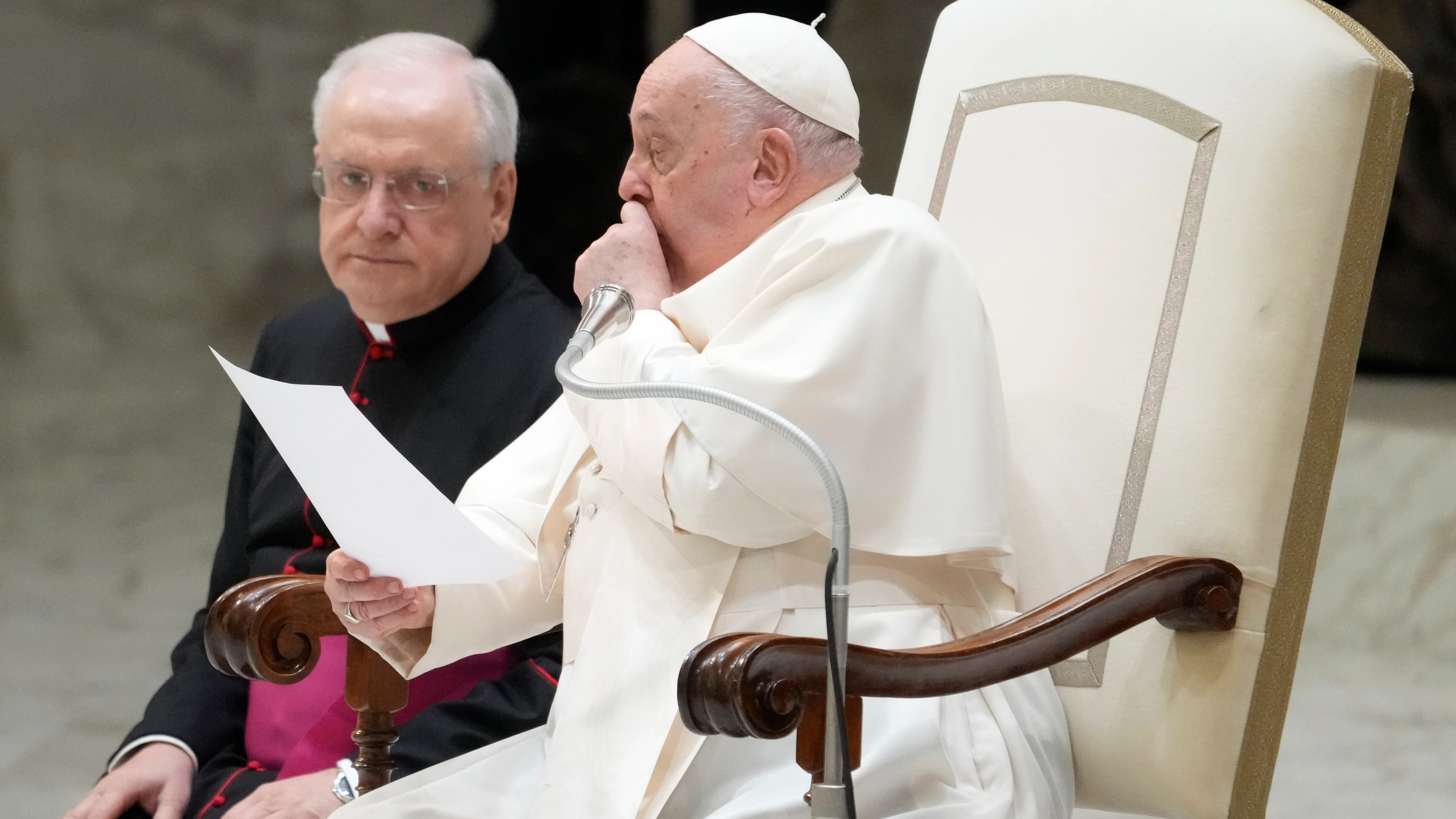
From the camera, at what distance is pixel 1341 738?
13.8 feet

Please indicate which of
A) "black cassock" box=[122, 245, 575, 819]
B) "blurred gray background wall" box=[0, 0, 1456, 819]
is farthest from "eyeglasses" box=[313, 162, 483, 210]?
"blurred gray background wall" box=[0, 0, 1456, 819]

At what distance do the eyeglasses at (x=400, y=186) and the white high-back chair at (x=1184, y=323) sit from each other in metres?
1.04

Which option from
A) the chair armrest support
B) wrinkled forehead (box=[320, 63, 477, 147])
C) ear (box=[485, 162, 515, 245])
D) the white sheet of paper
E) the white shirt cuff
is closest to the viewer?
the white sheet of paper

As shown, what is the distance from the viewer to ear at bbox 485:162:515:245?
9.62 feet

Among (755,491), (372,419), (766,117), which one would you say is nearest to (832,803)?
(755,491)

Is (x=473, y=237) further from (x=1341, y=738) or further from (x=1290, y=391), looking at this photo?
(x=1341, y=738)

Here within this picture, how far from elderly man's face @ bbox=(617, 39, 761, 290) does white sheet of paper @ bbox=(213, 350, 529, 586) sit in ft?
1.80

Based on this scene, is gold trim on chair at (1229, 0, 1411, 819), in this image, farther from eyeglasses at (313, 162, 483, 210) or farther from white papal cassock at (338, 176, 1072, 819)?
eyeglasses at (313, 162, 483, 210)

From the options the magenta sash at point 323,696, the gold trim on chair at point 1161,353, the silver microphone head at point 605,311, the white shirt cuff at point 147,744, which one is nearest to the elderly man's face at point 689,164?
the silver microphone head at point 605,311

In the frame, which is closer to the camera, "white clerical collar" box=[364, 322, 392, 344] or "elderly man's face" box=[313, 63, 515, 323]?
"elderly man's face" box=[313, 63, 515, 323]

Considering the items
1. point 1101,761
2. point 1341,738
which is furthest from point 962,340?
point 1341,738

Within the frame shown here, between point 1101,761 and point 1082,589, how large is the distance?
323 mm

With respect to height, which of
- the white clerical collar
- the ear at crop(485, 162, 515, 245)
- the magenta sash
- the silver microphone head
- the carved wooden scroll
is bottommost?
the magenta sash

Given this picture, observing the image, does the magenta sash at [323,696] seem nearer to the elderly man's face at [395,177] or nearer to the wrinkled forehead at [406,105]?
the elderly man's face at [395,177]
